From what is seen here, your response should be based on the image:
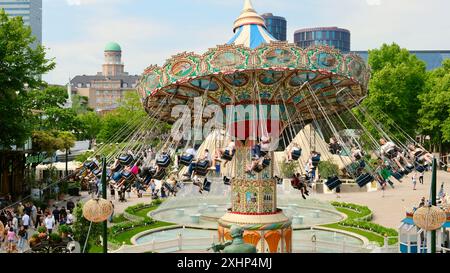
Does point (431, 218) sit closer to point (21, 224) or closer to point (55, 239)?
point (55, 239)

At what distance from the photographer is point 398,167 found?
488 inches

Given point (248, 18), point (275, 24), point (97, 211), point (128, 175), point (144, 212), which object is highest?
point (275, 24)

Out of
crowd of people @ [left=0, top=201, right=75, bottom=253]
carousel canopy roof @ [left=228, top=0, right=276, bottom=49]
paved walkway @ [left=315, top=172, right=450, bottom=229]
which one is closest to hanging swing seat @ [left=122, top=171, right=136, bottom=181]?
crowd of people @ [left=0, top=201, right=75, bottom=253]

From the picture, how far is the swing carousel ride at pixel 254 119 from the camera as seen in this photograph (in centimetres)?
1177

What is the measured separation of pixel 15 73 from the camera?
23.8 metres

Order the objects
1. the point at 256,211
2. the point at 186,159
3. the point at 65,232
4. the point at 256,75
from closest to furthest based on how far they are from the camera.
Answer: the point at 186,159
the point at 256,75
the point at 65,232
the point at 256,211

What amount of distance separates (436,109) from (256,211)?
3188cm

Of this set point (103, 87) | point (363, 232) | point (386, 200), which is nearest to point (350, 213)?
point (363, 232)

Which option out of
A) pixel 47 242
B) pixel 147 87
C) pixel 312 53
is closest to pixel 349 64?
pixel 312 53

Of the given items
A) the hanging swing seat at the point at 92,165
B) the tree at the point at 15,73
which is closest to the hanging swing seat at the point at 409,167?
the hanging swing seat at the point at 92,165

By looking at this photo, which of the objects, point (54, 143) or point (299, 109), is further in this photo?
point (54, 143)

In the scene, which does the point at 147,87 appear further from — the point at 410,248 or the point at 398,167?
the point at 410,248

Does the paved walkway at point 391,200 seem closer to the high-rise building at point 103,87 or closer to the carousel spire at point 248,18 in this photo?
the carousel spire at point 248,18
